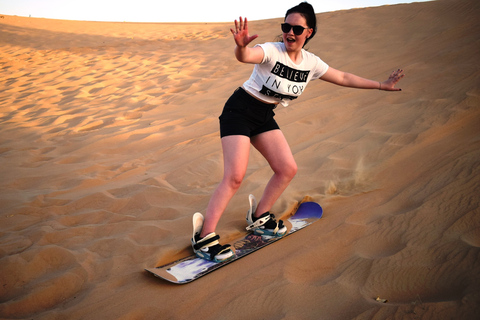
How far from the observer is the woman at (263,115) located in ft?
8.05

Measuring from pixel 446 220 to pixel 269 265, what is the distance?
4.12 feet

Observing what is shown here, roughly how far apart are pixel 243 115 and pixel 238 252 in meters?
1.01

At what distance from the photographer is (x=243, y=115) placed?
2596mm

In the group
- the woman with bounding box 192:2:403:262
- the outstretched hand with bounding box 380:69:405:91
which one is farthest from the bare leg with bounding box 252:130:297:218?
the outstretched hand with bounding box 380:69:405:91

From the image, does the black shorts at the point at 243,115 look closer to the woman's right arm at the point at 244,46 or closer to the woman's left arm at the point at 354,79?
the woman's right arm at the point at 244,46

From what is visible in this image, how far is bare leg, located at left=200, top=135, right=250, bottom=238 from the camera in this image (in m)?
2.47

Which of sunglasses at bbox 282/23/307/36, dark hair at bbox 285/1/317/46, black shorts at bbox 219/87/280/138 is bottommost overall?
black shorts at bbox 219/87/280/138

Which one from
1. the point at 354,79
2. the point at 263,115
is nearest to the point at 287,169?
the point at 263,115

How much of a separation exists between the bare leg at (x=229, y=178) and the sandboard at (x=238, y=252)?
0.23m

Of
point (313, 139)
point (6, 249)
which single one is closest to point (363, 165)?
point (313, 139)

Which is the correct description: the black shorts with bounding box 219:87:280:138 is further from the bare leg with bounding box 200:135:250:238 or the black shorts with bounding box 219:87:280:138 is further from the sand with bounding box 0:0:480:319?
the sand with bounding box 0:0:480:319

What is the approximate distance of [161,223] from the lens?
9.82ft

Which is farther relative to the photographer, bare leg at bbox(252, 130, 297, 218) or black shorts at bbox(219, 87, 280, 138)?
bare leg at bbox(252, 130, 297, 218)

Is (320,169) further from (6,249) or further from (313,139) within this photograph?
(6,249)
